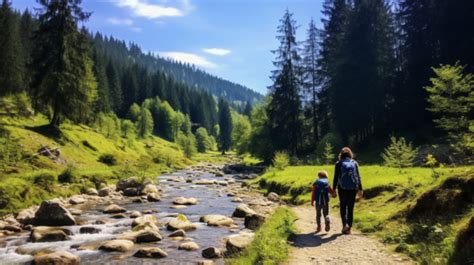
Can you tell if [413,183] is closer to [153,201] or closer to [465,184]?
[465,184]

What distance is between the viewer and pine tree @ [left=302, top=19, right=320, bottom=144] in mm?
56203

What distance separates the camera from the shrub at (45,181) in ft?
81.8

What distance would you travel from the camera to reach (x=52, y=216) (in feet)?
61.8

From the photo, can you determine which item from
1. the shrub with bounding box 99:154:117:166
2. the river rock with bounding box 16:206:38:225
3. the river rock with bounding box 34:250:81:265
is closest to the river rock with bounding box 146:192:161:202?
the river rock with bounding box 16:206:38:225

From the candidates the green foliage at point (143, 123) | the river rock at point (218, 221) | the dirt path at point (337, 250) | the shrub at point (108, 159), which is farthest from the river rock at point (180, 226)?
the green foliage at point (143, 123)

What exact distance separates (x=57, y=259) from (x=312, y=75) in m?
51.2

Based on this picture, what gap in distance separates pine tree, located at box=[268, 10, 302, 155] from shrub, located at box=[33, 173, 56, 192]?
111 ft

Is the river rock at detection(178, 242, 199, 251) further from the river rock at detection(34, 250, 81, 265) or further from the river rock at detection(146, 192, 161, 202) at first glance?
the river rock at detection(146, 192, 161, 202)

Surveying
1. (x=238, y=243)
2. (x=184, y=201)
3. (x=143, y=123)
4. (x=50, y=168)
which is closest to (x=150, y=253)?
(x=238, y=243)

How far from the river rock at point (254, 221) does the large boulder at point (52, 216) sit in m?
9.25

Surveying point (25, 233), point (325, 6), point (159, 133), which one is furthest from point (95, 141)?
point (159, 133)

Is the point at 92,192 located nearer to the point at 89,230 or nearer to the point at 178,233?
the point at 89,230

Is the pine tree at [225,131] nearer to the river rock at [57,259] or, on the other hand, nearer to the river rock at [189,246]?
the river rock at [189,246]

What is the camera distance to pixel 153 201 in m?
29.0
